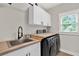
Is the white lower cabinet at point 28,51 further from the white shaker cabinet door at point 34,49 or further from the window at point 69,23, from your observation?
A: the window at point 69,23

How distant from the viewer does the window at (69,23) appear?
6.53 feet

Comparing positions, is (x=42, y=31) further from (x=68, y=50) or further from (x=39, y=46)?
(x=39, y=46)

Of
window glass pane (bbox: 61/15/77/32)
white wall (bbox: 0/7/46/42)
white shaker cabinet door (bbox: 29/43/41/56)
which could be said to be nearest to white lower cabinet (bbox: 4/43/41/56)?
white shaker cabinet door (bbox: 29/43/41/56)

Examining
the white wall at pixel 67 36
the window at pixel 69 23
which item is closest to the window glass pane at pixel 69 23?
the window at pixel 69 23

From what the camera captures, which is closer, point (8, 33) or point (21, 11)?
point (8, 33)

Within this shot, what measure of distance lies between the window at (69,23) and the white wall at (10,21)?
0.89 m

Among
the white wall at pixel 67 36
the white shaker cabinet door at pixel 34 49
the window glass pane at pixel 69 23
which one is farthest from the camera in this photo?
the white wall at pixel 67 36

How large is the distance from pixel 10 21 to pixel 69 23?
1.27 meters

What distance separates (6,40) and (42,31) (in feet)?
4.31

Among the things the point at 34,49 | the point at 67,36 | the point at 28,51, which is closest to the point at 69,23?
the point at 67,36

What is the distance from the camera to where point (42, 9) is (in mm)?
2271

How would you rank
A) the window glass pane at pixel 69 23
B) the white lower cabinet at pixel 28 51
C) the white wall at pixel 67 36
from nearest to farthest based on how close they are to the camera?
the white lower cabinet at pixel 28 51, the window glass pane at pixel 69 23, the white wall at pixel 67 36

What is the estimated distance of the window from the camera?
1991 mm

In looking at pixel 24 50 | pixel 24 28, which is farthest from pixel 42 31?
pixel 24 50
